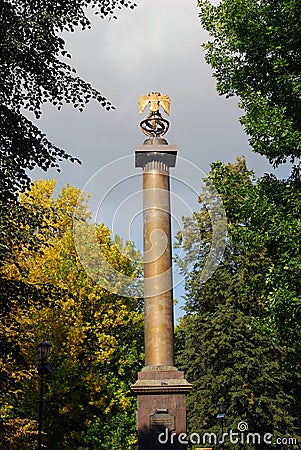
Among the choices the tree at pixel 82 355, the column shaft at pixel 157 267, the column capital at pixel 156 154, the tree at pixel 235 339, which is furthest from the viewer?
the tree at pixel 82 355

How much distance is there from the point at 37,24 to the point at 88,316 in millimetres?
15001

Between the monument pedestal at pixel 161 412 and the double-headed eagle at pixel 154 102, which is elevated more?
the double-headed eagle at pixel 154 102

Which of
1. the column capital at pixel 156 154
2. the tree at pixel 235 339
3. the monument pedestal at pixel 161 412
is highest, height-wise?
the column capital at pixel 156 154

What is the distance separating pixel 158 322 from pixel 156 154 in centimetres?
409

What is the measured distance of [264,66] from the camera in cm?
1479

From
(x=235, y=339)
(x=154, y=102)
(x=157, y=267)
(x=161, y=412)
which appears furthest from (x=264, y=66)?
(x=235, y=339)

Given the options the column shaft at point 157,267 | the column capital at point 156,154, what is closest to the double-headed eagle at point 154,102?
the column capital at point 156,154

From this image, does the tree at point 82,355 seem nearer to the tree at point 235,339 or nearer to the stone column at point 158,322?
the tree at point 235,339

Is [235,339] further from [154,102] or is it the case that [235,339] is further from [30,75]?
[30,75]

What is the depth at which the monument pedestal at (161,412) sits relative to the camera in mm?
10945

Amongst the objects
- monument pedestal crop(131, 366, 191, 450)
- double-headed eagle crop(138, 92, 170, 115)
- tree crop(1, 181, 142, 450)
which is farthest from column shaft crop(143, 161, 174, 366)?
tree crop(1, 181, 142, 450)

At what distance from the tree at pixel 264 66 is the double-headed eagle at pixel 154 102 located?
1967mm

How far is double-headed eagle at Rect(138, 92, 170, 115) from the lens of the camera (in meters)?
14.6

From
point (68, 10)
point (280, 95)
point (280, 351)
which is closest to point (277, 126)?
point (280, 95)
